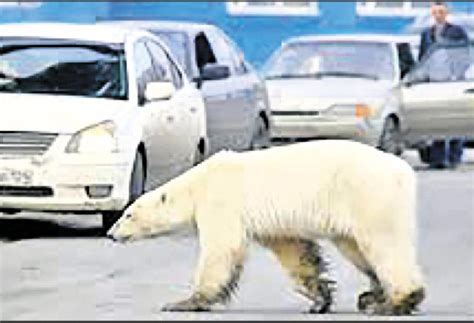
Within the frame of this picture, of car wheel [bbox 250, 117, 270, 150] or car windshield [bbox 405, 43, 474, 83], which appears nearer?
car wheel [bbox 250, 117, 270, 150]

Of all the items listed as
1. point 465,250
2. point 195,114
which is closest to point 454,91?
point 195,114

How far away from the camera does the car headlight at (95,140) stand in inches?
514

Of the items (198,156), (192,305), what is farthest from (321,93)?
(192,305)

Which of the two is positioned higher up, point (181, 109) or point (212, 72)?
point (181, 109)

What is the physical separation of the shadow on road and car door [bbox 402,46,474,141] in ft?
25.0

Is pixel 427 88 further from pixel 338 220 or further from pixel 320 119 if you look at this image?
pixel 338 220

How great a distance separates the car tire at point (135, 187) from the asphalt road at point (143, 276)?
19 centimetres

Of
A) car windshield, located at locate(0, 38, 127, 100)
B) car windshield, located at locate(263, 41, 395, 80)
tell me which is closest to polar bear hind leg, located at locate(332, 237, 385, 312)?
car windshield, located at locate(0, 38, 127, 100)

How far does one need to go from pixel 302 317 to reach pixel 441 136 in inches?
471

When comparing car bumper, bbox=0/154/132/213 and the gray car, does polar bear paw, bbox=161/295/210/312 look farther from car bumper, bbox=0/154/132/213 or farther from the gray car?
the gray car

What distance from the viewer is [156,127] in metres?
14.2

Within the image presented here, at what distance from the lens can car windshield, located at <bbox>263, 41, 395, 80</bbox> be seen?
21.6 meters

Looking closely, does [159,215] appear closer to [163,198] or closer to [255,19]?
[163,198]

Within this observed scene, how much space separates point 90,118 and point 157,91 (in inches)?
43.3
